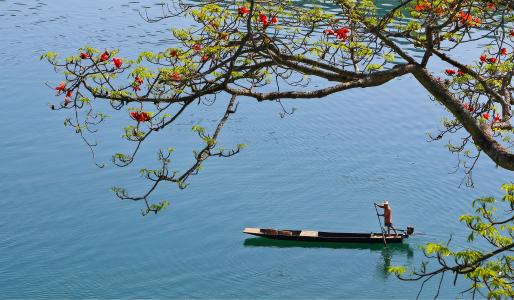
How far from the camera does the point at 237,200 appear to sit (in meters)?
17.0

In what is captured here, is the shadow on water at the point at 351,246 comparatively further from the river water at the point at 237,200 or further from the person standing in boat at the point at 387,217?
the person standing in boat at the point at 387,217

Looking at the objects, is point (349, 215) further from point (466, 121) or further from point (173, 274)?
point (466, 121)

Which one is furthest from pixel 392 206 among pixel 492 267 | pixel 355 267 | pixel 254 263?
pixel 492 267

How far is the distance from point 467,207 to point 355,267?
10.8 ft

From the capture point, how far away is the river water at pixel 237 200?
46.4ft

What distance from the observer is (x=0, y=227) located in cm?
1529

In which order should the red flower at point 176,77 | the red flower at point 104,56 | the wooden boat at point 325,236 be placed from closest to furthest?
1. the red flower at point 176,77
2. the red flower at point 104,56
3. the wooden boat at point 325,236

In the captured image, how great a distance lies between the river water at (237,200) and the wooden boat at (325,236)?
27 centimetres

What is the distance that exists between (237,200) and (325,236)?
260 centimetres

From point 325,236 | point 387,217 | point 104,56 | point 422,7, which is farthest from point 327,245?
point 104,56

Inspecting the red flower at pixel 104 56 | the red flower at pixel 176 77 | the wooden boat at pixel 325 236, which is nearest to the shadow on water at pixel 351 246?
the wooden boat at pixel 325 236

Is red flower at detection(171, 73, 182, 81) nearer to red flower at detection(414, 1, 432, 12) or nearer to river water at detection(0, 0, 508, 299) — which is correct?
red flower at detection(414, 1, 432, 12)

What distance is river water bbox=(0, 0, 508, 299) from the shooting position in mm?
14156

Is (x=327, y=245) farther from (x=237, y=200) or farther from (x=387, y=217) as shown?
(x=237, y=200)
